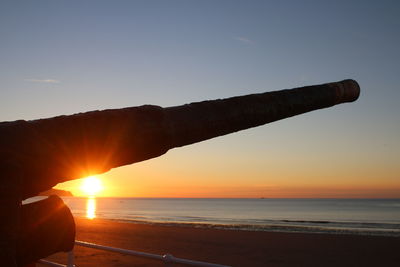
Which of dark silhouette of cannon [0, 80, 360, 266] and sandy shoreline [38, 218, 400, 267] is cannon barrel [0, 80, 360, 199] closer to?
dark silhouette of cannon [0, 80, 360, 266]

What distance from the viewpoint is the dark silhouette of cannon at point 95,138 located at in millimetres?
1640

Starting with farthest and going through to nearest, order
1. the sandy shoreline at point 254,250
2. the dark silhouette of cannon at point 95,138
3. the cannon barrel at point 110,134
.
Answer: the sandy shoreline at point 254,250 → the cannon barrel at point 110,134 → the dark silhouette of cannon at point 95,138

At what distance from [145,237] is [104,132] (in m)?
26.2

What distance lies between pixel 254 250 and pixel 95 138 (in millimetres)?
20202

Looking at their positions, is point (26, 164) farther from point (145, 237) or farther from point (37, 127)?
point (145, 237)

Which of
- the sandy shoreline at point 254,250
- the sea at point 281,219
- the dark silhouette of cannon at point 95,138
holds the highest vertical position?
the dark silhouette of cannon at point 95,138

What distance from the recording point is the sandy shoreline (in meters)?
14.5

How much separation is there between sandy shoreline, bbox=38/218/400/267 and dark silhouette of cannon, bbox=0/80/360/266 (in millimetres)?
10937

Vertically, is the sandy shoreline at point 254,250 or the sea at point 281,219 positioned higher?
the sandy shoreline at point 254,250

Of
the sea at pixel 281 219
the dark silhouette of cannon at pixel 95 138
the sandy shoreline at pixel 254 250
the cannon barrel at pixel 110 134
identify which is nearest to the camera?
the dark silhouette of cannon at pixel 95 138

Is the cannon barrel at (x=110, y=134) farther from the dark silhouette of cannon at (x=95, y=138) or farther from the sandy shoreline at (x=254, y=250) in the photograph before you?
the sandy shoreline at (x=254, y=250)

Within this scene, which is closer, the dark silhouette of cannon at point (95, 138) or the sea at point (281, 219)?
the dark silhouette of cannon at point (95, 138)

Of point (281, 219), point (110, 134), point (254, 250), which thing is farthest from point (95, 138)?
point (281, 219)

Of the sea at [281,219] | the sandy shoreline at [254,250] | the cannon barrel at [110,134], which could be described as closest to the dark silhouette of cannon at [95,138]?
the cannon barrel at [110,134]
